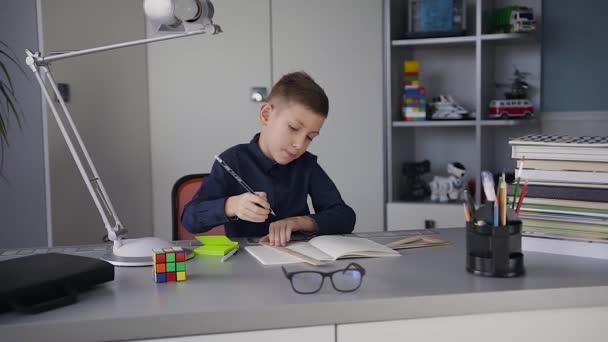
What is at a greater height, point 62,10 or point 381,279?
point 62,10

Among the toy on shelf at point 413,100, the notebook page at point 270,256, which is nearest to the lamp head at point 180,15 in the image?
the notebook page at point 270,256

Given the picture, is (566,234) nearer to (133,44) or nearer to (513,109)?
(133,44)

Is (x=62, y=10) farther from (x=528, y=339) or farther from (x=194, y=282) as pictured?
(x=528, y=339)

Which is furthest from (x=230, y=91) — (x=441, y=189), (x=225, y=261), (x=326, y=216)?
(x=225, y=261)

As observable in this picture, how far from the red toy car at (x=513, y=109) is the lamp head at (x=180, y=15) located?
1.96 meters

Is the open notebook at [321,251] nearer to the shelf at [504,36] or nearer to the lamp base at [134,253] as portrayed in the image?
the lamp base at [134,253]

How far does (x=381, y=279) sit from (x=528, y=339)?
0.26 metres

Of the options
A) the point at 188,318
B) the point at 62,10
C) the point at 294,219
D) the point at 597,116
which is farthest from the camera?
the point at 597,116

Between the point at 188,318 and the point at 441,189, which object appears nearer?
the point at 188,318

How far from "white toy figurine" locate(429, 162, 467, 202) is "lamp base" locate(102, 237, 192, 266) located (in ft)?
6.53

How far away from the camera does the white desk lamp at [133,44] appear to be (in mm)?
1331

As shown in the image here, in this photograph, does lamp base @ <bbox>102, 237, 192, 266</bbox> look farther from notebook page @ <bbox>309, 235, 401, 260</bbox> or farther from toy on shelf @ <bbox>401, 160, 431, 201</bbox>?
toy on shelf @ <bbox>401, 160, 431, 201</bbox>

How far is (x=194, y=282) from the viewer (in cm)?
117

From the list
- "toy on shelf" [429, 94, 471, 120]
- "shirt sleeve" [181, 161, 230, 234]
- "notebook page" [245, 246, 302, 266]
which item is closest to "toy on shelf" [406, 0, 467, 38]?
"toy on shelf" [429, 94, 471, 120]
